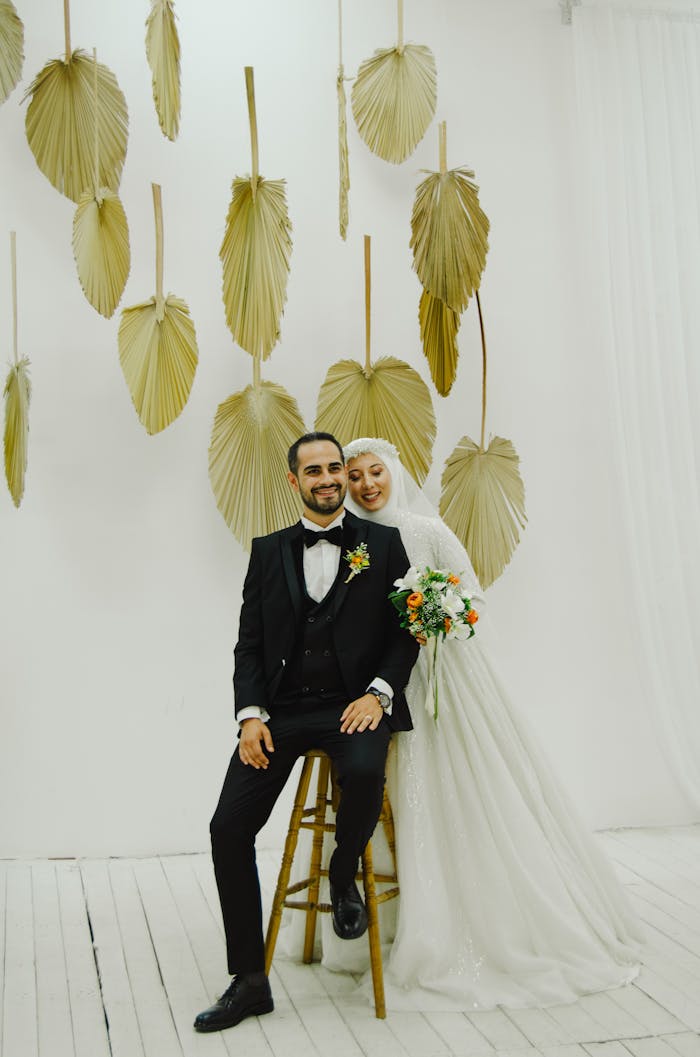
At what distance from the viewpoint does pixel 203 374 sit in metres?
3.90

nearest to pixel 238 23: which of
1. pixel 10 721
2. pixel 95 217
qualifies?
pixel 95 217

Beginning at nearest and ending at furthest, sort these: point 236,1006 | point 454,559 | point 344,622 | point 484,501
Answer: point 236,1006 → point 344,622 → point 454,559 → point 484,501

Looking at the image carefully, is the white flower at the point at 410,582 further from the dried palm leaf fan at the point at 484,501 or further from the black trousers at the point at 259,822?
the dried palm leaf fan at the point at 484,501

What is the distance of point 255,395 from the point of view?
3.73 m

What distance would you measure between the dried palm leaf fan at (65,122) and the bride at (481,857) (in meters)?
1.47

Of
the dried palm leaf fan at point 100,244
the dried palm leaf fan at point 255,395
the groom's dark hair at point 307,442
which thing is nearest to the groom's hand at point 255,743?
the groom's dark hair at point 307,442

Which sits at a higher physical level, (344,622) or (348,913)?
(344,622)

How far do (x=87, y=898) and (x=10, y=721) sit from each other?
703 millimetres

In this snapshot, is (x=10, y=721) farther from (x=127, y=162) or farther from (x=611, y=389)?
(x=611, y=389)

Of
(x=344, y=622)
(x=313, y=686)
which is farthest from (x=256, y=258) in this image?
(x=313, y=686)

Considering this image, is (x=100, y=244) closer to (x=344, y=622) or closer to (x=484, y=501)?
(x=484, y=501)

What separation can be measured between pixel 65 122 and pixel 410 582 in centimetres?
206

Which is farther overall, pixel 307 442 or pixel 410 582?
pixel 307 442

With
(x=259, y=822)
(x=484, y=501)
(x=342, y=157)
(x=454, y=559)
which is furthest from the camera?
(x=484, y=501)
